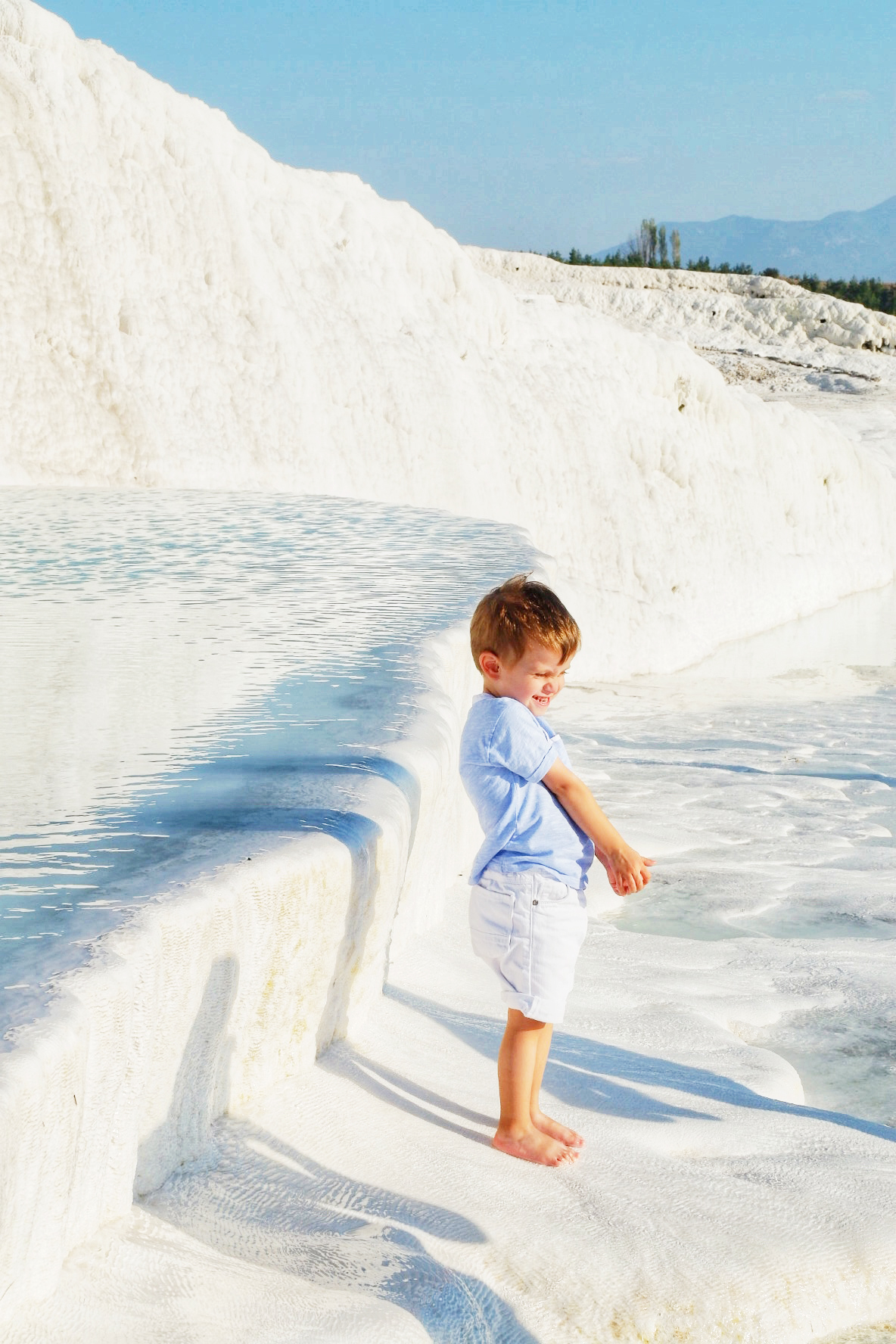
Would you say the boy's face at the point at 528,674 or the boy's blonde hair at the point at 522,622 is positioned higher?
the boy's blonde hair at the point at 522,622

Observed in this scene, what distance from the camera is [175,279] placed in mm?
7199

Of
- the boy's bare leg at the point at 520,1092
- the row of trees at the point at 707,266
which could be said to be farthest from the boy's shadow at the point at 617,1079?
the row of trees at the point at 707,266

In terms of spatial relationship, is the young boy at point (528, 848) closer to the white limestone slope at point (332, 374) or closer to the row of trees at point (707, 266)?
the white limestone slope at point (332, 374)

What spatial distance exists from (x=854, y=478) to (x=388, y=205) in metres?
6.99

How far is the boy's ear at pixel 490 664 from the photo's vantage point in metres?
2.03

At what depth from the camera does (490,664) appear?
203cm

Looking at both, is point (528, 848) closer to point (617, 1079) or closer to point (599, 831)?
point (599, 831)

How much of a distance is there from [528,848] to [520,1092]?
0.38 meters

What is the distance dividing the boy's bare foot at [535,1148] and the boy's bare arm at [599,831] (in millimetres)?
397

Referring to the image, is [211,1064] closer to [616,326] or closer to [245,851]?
[245,851]

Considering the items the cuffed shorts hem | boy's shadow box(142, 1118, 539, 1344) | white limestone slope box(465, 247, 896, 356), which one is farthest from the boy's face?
white limestone slope box(465, 247, 896, 356)

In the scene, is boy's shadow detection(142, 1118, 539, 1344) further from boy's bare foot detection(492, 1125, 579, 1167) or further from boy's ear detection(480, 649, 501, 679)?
boy's ear detection(480, 649, 501, 679)

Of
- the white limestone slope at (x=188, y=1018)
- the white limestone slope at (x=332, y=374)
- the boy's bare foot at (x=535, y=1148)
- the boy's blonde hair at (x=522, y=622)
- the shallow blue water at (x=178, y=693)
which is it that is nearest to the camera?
the white limestone slope at (x=188, y=1018)

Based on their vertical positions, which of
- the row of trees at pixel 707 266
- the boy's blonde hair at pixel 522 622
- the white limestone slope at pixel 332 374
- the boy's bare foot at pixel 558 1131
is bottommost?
A: the boy's bare foot at pixel 558 1131
